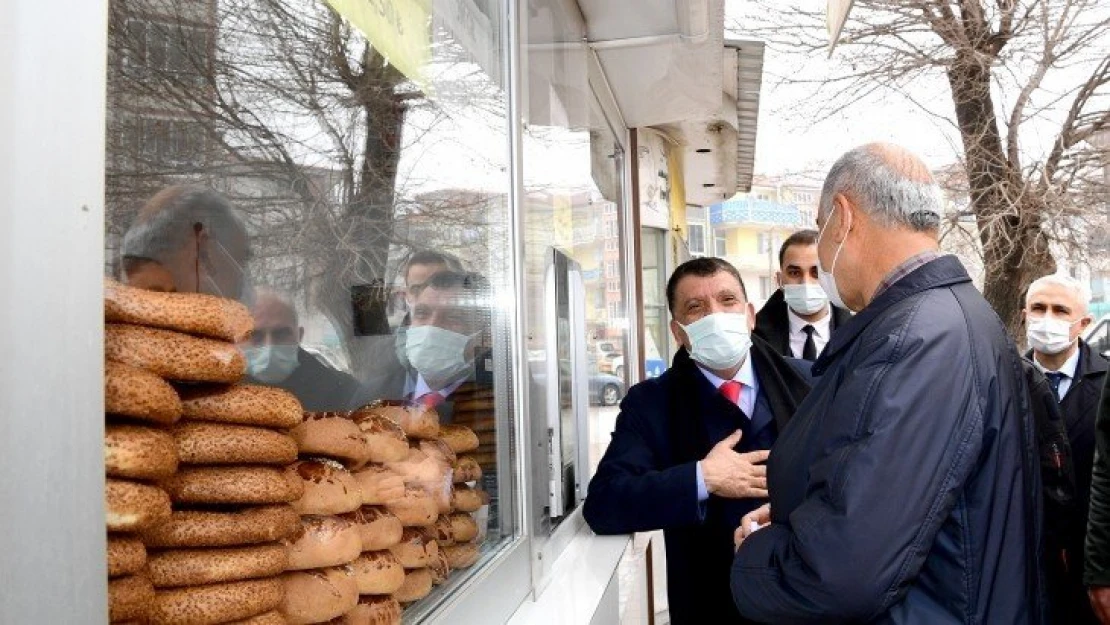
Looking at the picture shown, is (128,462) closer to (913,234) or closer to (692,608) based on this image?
(913,234)

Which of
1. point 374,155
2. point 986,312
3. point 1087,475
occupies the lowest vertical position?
point 1087,475

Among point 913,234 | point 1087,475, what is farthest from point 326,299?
point 1087,475

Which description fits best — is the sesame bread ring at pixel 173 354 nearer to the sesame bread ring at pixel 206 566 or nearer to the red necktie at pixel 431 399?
the sesame bread ring at pixel 206 566

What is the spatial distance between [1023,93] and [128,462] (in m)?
11.9

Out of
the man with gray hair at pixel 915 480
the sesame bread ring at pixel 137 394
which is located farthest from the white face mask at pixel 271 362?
the man with gray hair at pixel 915 480

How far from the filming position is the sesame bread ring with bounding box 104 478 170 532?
0.99 metres

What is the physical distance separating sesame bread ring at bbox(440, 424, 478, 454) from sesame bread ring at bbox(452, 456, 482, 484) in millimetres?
24

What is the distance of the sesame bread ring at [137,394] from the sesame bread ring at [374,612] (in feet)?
1.80

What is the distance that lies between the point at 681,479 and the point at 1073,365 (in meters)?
3.53

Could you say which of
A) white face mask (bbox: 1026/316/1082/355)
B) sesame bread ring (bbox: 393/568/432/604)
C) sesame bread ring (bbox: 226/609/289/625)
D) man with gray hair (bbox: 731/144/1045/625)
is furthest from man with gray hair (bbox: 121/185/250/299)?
white face mask (bbox: 1026/316/1082/355)

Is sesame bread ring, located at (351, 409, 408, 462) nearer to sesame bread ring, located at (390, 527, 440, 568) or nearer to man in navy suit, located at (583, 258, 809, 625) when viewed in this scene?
sesame bread ring, located at (390, 527, 440, 568)

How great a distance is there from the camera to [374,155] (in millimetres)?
2078

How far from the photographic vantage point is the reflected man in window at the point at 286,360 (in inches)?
65.3

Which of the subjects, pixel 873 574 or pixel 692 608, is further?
pixel 692 608
